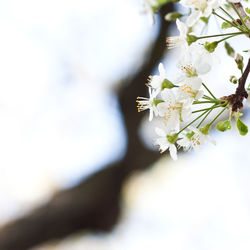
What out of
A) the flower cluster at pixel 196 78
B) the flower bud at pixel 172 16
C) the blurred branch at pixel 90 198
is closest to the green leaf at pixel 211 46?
the flower cluster at pixel 196 78

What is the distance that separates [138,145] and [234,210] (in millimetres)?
1678

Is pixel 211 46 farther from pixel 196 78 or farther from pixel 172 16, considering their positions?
pixel 172 16

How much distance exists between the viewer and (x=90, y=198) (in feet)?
4.57

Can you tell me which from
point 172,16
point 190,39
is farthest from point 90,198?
point 190,39

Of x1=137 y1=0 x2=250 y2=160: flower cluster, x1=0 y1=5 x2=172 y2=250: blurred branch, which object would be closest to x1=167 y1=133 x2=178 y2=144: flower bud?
x1=137 y1=0 x2=250 y2=160: flower cluster

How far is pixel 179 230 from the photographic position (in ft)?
9.39

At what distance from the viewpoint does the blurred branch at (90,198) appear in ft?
4.25

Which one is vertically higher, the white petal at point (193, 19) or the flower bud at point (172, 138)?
the white petal at point (193, 19)

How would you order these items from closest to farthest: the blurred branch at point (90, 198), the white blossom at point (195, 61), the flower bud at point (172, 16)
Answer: the white blossom at point (195, 61) < the flower bud at point (172, 16) < the blurred branch at point (90, 198)

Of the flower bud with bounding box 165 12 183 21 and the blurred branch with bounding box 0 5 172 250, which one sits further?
the blurred branch with bounding box 0 5 172 250

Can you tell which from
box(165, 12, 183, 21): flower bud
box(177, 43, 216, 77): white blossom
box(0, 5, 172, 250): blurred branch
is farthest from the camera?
box(0, 5, 172, 250): blurred branch

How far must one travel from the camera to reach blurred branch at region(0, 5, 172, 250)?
50.9 inches

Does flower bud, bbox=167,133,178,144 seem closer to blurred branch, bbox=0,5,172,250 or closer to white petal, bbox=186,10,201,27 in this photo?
white petal, bbox=186,10,201,27

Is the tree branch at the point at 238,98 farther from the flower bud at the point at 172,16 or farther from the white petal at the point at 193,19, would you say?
the flower bud at the point at 172,16
